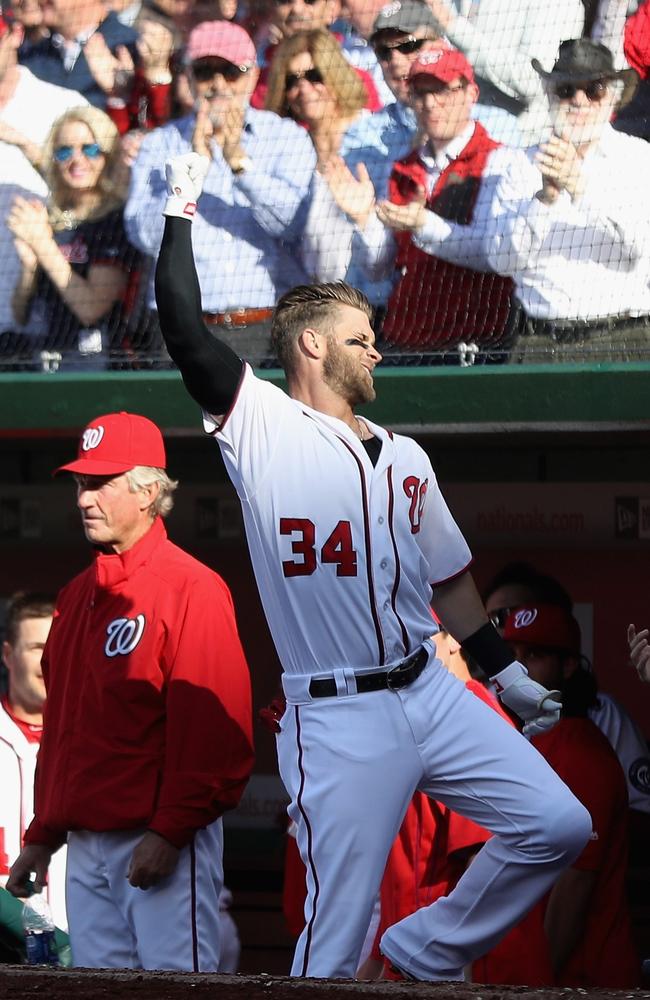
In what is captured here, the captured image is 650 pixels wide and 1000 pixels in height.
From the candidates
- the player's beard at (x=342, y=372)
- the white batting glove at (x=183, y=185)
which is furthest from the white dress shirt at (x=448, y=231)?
the white batting glove at (x=183, y=185)

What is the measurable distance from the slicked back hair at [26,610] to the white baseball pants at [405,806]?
170 cm

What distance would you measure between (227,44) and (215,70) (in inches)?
4.3

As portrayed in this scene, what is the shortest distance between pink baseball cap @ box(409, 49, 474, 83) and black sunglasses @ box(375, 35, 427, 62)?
51 mm

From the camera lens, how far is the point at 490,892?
9.18ft

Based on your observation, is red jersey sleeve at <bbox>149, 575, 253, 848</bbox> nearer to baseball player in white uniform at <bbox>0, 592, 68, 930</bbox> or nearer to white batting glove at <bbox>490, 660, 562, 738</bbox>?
white batting glove at <bbox>490, 660, 562, 738</bbox>

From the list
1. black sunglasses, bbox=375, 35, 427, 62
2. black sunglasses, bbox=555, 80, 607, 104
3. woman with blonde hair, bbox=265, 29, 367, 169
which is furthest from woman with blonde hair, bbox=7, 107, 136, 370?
black sunglasses, bbox=555, 80, 607, 104

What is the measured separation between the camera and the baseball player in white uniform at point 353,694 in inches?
106

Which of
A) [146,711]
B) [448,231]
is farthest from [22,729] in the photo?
[448,231]

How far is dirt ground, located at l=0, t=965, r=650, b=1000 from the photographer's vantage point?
214cm

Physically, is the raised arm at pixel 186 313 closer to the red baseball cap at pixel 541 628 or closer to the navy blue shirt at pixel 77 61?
the red baseball cap at pixel 541 628

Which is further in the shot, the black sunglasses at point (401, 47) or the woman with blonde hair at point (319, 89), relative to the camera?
the woman with blonde hair at point (319, 89)

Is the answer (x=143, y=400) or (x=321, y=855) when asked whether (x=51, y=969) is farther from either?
(x=143, y=400)

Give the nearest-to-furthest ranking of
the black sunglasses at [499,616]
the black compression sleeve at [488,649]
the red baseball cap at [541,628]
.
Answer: the black compression sleeve at [488,649] < the red baseball cap at [541,628] < the black sunglasses at [499,616]

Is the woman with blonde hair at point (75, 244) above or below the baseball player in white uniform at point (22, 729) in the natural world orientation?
above
